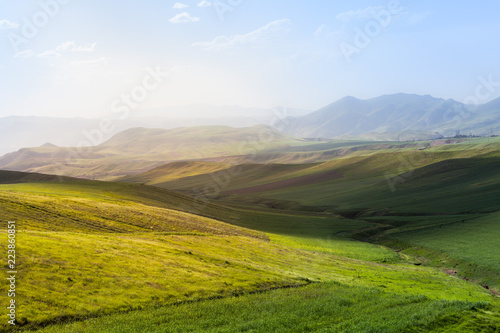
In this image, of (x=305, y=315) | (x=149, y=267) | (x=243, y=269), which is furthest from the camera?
(x=243, y=269)

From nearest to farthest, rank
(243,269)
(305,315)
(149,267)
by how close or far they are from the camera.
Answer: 1. (305,315)
2. (149,267)
3. (243,269)

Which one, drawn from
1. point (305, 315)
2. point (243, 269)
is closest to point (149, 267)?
point (243, 269)

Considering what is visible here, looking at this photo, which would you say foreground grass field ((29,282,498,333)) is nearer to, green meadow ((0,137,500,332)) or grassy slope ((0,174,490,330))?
green meadow ((0,137,500,332))

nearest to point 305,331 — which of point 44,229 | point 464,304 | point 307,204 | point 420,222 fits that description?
point 464,304

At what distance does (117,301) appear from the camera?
1164 inches

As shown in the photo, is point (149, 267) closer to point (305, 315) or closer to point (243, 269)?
point (243, 269)

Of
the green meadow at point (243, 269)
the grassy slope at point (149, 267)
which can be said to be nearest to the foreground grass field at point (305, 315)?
the green meadow at point (243, 269)

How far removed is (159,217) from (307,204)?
2760 inches

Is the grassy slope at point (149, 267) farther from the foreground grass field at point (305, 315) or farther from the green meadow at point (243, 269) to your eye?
the foreground grass field at point (305, 315)

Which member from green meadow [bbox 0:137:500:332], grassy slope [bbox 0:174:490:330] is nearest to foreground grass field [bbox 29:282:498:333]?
green meadow [bbox 0:137:500:332]

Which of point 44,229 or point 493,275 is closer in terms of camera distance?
point 44,229

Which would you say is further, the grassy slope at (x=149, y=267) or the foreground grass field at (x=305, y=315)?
the grassy slope at (x=149, y=267)

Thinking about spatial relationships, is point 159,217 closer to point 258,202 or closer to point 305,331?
point 305,331

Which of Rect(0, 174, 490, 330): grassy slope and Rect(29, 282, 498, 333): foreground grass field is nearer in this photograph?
Rect(29, 282, 498, 333): foreground grass field
